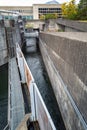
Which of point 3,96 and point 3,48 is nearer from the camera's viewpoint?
point 3,96

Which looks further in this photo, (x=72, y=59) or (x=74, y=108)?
(x=72, y=59)

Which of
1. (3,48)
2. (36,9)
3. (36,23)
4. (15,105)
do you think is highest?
(36,9)

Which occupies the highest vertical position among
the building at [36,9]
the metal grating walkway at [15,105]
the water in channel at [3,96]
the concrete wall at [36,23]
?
the building at [36,9]

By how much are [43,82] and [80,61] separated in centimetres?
1462

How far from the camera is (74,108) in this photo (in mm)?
10789

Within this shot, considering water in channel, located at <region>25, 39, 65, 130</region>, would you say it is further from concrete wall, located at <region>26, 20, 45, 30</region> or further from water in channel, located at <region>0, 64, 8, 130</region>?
concrete wall, located at <region>26, 20, 45, 30</region>

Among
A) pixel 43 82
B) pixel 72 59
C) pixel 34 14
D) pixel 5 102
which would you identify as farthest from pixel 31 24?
pixel 72 59

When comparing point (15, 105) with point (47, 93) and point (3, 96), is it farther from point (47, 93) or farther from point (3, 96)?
point (3, 96)

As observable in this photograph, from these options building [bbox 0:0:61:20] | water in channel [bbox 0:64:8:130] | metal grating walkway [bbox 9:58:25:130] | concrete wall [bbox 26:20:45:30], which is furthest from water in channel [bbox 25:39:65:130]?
building [bbox 0:0:61:20]

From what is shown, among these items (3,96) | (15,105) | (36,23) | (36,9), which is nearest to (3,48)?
(3,96)

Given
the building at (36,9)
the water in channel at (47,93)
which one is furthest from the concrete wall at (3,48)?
the building at (36,9)

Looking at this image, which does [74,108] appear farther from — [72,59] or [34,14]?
[34,14]

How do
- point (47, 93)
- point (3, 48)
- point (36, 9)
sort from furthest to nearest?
point (36, 9) < point (3, 48) < point (47, 93)

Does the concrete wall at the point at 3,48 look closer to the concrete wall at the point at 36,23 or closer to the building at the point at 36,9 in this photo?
the concrete wall at the point at 36,23
